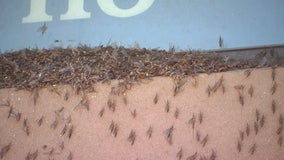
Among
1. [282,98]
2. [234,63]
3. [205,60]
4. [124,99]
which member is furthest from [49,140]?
[282,98]

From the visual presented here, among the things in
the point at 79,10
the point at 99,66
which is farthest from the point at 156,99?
the point at 79,10

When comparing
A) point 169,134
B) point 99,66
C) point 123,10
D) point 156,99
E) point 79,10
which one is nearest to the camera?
point 169,134

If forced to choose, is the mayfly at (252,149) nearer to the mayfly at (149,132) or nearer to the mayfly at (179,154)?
the mayfly at (179,154)

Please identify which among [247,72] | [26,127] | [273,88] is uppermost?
[247,72]

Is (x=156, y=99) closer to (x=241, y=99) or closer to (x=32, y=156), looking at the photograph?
(x=241, y=99)

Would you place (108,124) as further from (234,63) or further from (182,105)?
(234,63)

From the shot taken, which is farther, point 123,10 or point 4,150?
point 123,10

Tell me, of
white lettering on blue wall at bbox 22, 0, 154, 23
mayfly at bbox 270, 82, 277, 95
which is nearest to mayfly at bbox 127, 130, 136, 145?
mayfly at bbox 270, 82, 277, 95
